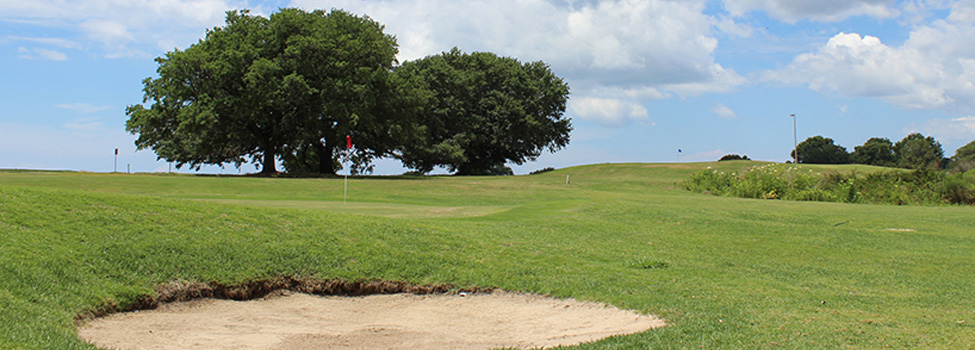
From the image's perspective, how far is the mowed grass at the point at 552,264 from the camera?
642cm

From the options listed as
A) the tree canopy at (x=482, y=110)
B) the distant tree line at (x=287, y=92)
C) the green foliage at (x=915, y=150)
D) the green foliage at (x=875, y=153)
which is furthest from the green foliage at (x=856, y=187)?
the green foliage at (x=875, y=153)

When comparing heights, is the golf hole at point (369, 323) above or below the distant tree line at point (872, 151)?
below

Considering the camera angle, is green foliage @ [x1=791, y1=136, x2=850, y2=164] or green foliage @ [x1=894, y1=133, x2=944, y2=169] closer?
green foliage @ [x1=894, y1=133, x2=944, y2=169]

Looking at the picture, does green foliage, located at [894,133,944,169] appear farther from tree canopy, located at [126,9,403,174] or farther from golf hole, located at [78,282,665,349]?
golf hole, located at [78,282,665,349]

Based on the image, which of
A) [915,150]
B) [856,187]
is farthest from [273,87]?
[915,150]

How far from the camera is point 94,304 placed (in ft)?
23.1

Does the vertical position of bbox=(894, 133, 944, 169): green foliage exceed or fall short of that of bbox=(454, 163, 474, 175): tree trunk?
it exceeds it

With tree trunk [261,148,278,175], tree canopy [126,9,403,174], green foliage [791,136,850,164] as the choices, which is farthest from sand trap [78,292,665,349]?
green foliage [791,136,850,164]

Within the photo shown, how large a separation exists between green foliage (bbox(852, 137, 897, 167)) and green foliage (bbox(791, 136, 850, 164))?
164cm

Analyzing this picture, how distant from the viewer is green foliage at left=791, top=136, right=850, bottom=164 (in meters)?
106

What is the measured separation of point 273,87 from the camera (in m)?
40.5

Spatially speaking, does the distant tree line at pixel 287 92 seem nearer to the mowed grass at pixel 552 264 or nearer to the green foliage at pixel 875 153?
the mowed grass at pixel 552 264

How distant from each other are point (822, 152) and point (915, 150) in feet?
41.3

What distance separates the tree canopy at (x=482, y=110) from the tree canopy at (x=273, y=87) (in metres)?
9.85
